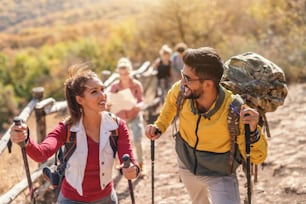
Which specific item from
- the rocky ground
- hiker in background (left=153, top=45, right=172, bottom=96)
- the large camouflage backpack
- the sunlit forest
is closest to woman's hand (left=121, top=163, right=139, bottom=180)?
the large camouflage backpack

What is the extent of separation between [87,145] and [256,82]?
1255 mm

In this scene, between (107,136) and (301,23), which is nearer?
(107,136)

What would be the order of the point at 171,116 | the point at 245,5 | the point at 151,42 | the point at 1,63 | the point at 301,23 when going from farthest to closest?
the point at 1,63
the point at 245,5
the point at 151,42
the point at 301,23
the point at 171,116

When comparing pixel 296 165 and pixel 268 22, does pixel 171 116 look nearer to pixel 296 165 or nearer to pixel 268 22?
pixel 296 165

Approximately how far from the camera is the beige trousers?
307 cm

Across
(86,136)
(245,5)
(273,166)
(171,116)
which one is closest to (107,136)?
(86,136)

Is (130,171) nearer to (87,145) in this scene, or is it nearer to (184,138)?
(87,145)

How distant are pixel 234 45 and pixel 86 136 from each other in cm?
1110

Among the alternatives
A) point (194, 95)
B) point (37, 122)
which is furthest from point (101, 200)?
point (37, 122)

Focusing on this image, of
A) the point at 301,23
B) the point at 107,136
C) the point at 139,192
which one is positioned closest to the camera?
the point at 107,136

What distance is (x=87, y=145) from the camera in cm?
293

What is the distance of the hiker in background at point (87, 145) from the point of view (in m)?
2.89

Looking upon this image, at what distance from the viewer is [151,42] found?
19.6 meters

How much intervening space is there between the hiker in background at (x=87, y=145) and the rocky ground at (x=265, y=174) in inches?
62.8
